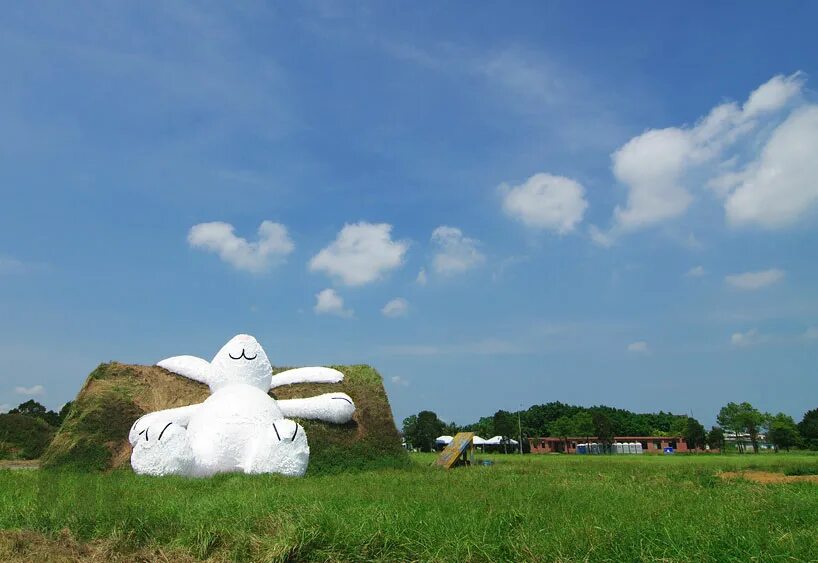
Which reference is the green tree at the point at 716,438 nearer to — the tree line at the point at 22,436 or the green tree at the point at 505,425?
the green tree at the point at 505,425

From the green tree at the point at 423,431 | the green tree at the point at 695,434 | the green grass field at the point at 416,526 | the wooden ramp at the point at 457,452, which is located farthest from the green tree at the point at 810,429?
the green grass field at the point at 416,526

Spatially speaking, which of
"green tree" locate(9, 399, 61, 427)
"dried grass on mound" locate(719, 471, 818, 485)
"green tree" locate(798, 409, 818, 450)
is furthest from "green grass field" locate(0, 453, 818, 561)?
"green tree" locate(798, 409, 818, 450)

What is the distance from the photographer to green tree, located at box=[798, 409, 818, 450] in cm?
3991

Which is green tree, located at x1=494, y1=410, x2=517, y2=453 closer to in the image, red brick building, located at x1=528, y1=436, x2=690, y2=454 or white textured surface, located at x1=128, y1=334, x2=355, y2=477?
red brick building, located at x1=528, y1=436, x2=690, y2=454

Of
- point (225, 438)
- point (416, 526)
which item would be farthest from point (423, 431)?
point (416, 526)

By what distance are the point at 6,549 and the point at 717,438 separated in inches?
1892

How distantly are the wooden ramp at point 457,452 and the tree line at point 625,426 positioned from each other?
86.8ft

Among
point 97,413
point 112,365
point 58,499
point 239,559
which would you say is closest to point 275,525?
point 239,559

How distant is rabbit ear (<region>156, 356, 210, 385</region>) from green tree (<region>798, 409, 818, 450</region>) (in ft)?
133

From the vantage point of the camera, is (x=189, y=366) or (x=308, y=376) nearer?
(x=189, y=366)

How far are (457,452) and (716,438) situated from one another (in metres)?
36.5

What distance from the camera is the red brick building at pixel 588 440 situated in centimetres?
4997

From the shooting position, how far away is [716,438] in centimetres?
4444

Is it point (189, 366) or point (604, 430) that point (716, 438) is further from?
point (189, 366)
